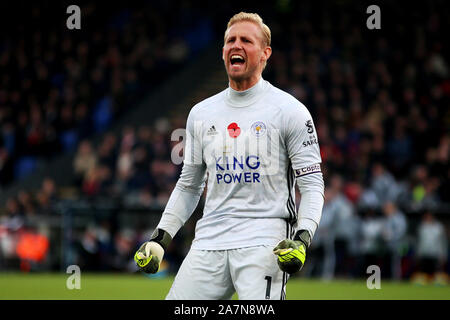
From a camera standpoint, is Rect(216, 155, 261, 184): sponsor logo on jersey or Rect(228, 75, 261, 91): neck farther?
Rect(228, 75, 261, 91): neck

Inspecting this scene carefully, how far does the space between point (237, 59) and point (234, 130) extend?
0.39 metres

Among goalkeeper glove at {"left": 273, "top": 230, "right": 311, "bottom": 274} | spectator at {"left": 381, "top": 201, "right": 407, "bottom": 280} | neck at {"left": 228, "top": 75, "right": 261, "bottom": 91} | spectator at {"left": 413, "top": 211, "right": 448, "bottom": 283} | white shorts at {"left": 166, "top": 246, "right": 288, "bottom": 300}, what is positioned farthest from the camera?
spectator at {"left": 381, "top": 201, "right": 407, "bottom": 280}

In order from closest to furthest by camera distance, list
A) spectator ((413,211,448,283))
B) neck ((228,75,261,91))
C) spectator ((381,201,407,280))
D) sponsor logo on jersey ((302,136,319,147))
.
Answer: sponsor logo on jersey ((302,136,319,147)) → neck ((228,75,261,91)) → spectator ((413,211,448,283)) → spectator ((381,201,407,280))

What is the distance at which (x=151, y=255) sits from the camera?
4.80 m

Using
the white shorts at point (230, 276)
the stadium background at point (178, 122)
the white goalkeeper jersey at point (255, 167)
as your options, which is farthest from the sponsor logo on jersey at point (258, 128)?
the stadium background at point (178, 122)

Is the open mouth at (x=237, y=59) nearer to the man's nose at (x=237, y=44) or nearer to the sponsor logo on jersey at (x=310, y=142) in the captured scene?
the man's nose at (x=237, y=44)

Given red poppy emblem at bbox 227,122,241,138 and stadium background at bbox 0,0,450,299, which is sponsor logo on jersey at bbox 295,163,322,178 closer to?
red poppy emblem at bbox 227,122,241,138

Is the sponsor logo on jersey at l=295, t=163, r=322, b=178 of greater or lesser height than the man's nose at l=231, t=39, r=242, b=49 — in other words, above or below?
below

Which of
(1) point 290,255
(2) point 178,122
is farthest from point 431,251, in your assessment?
(1) point 290,255

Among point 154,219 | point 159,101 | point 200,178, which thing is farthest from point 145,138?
point 200,178

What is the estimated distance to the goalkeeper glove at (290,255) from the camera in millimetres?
4348

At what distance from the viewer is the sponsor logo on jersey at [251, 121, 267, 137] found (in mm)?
4793

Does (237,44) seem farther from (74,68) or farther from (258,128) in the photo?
(74,68)

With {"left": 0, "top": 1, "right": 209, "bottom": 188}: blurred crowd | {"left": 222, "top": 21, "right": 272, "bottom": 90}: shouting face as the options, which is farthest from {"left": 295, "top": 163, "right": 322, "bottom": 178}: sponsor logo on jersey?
{"left": 0, "top": 1, "right": 209, "bottom": 188}: blurred crowd
